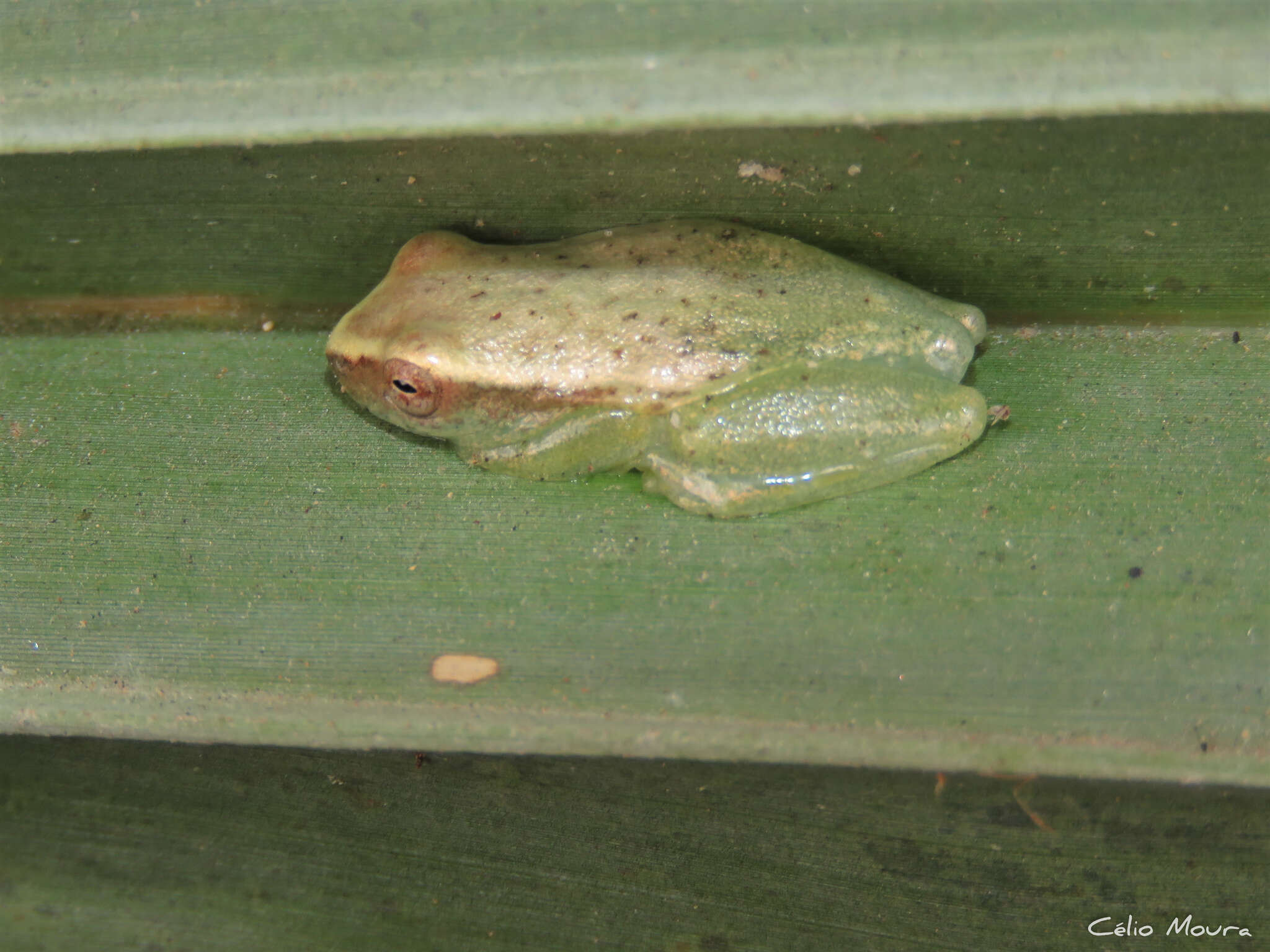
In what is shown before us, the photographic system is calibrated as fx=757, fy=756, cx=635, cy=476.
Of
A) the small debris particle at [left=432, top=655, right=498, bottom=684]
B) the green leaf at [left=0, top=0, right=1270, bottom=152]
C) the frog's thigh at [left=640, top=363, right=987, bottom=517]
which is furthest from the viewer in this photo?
the frog's thigh at [left=640, top=363, right=987, bottom=517]

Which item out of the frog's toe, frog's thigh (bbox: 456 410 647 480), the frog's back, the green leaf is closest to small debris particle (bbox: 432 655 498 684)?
frog's thigh (bbox: 456 410 647 480)

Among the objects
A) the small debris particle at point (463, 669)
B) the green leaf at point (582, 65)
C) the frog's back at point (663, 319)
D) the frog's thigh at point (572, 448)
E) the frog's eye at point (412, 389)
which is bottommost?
the small debris particle at point (463, 669)

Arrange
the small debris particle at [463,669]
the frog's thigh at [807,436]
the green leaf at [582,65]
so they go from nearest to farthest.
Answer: the green leaf at [582,65] → the small debris particle at [463,669] → the frog's thigh at [807,436]

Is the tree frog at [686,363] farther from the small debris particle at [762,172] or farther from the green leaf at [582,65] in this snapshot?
the green leaf at [582,65]

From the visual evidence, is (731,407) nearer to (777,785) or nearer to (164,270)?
(777,785)

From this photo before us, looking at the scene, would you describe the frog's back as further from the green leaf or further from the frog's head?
the green leaf

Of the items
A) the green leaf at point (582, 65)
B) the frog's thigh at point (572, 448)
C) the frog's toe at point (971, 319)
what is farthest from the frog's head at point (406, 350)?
the frog's toe at point (971, 319)
